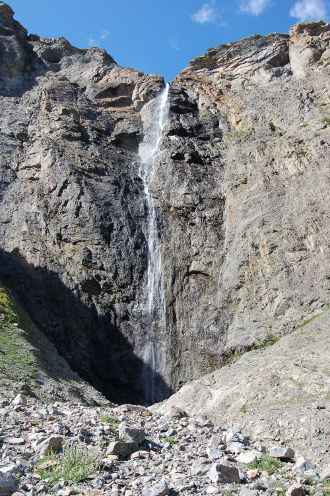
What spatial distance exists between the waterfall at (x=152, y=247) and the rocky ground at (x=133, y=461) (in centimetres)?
1381

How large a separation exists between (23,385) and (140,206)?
62.1 ft

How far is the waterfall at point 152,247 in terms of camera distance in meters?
24.5

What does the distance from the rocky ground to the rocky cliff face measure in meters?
12.7

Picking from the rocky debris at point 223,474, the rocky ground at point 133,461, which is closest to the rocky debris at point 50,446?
the rocky ground at point 133,461

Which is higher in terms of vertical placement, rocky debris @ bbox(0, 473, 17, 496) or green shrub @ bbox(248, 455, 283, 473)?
rocky debris @ bbox(0, 473, 17, 496)

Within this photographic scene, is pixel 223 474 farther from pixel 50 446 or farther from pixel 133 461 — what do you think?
pixel 50 446

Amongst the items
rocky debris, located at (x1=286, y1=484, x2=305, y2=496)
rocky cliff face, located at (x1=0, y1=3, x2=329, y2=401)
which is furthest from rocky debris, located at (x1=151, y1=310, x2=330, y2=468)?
rocky cliff face, located at (x1=0, y1=3, x2=329, y2=401)

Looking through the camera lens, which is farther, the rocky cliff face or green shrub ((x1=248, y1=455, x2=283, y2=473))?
the rocky cliff face

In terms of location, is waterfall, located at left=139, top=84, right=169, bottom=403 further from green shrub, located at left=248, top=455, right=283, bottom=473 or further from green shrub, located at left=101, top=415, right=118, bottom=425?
green shrub, located at left=248, top=455, right=283, bottom=473

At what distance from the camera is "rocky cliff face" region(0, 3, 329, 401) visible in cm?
2392

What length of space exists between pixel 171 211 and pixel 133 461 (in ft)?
77.2

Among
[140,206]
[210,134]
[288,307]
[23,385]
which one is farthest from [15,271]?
[210,134]

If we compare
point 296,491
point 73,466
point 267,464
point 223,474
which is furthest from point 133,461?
point 296,491

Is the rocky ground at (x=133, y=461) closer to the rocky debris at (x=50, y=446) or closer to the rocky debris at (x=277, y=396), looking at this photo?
the rocky debris at (x=50, y=446)
